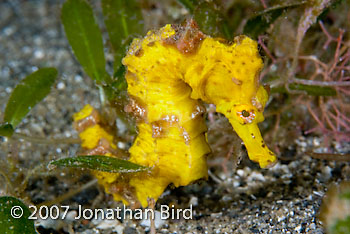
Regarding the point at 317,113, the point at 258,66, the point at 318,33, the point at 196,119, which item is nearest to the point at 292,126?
the point at 317,113

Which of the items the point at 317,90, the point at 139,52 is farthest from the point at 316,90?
the point at 139,52

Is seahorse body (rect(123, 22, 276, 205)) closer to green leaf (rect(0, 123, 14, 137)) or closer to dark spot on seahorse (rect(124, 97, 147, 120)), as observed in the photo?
dark spot on seahorse (rect(124, 97, 147, 120))

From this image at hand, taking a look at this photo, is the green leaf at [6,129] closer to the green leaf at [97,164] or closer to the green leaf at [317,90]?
the green leaf at [97,164]

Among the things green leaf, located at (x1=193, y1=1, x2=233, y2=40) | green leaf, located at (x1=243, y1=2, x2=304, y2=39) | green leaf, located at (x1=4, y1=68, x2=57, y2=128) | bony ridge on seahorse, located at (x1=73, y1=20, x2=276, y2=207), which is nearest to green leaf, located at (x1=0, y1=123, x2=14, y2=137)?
green leaf, located at (x1=4, y1=68, x2=57, y2=128)

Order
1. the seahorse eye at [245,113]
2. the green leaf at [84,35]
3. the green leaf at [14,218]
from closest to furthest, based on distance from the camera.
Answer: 1. the seahorse eye at [245,113]
2. the green leaf at [14,218]
3. the green leaf at [84,35]

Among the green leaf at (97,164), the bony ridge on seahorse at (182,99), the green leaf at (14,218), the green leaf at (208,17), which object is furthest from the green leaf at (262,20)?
the green leaf at (14,218)

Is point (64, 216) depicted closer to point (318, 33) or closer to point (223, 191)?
point (223, 191)

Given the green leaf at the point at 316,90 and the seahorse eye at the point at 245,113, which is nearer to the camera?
the seahorse eye at the point at 245,113
